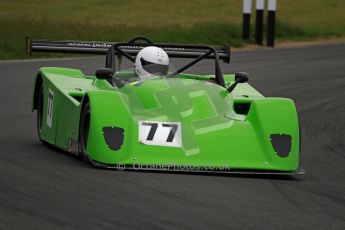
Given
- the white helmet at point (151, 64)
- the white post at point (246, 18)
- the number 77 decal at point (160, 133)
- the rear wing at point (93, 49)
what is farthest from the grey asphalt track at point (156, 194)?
the white post at point (246, 18)

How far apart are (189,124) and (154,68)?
1436 mm

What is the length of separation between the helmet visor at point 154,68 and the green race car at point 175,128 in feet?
0.40

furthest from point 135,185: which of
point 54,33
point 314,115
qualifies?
point 54,33

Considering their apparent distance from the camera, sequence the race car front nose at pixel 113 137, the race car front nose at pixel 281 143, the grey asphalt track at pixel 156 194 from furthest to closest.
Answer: the race car front nose at pixel 281 143
the race car front nose at pixel 113 137
the grey asphalt track at pixel 156 194

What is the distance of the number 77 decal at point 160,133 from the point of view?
32.9 ft

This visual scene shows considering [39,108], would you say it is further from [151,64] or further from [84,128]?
[84,128]

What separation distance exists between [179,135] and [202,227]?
2834 mm

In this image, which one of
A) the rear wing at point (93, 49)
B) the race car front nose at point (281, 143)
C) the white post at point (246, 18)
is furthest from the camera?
the white post at point (246, 18)

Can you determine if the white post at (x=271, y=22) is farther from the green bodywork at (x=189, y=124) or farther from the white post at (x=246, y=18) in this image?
the green bodywork at (x=189, y=124)

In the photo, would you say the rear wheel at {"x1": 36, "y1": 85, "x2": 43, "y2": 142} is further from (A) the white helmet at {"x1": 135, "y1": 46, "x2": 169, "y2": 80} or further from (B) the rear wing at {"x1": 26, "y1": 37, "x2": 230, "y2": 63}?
(A) the white helmet at {"x1": 135, "y1": 46, "x2": 169, "y2": 80}

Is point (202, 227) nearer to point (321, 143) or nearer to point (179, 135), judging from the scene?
point (179, 135)

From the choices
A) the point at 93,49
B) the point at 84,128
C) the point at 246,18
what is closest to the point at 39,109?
the point at 93,49

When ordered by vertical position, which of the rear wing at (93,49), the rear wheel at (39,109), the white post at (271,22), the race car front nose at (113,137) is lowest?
the white post at (271,22)

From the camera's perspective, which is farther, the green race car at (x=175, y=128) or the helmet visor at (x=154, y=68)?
the helmet visor at (x=154, y=68)
